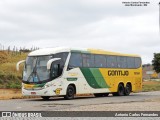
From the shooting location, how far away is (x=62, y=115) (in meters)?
15.0

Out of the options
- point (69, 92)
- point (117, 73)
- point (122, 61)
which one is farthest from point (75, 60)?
point (122, 61)

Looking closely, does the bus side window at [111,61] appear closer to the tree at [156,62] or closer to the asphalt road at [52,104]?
the asphalt road at [52,104]

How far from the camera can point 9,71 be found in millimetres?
50969

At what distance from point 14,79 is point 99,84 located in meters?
19.7

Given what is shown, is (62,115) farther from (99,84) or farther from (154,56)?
(154,56)

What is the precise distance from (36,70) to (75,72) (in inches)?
116

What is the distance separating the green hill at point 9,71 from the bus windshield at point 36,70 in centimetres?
1788

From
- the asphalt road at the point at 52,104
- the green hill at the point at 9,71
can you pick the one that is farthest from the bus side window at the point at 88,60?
the green hill at the point at 9,71

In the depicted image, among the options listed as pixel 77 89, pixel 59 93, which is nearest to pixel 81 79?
pixel 77 89

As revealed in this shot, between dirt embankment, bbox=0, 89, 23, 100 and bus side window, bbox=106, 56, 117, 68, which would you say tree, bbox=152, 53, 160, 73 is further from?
bus side window, bbox=106, 56, 117, 68

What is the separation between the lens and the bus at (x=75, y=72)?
2602cm

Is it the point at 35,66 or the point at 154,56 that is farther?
the point at 154,56

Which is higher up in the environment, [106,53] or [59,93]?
[106,53]

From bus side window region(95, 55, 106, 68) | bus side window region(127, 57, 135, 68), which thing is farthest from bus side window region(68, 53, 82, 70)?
bus side window region(127, 57, 135, 68)
